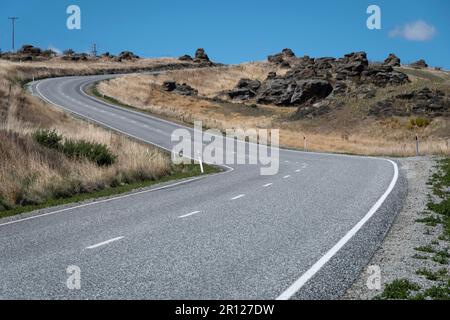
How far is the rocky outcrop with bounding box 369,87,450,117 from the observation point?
158 ft

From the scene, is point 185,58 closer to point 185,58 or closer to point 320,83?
point 185,58

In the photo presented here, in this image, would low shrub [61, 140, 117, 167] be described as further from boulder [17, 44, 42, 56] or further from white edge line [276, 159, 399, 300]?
boulder [17, 44, 42, 56]

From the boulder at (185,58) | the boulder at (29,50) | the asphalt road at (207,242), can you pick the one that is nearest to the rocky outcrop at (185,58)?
the boulder at (185,58)

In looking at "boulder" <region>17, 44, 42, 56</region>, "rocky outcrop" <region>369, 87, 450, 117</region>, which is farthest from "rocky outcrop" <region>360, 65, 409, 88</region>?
"boulder" <region>17, 44, 42, 56</region>

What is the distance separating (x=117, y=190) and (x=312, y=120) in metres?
40.4

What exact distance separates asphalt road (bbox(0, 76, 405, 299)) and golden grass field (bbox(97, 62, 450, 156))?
17.3m

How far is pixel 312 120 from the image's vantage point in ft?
175

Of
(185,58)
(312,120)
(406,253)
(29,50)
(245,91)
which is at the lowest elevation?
(406,253)

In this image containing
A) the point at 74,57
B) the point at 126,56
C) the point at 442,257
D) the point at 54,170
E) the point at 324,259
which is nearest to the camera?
the point at 324,259

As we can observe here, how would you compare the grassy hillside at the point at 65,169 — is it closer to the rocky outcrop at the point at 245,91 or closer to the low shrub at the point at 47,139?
the low shrub at the point at 47,139

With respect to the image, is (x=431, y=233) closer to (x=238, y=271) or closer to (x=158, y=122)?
(x=238, y=271)

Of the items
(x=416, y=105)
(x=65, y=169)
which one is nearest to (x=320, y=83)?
(x=416, y=105)

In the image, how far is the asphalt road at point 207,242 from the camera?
5.54 m
